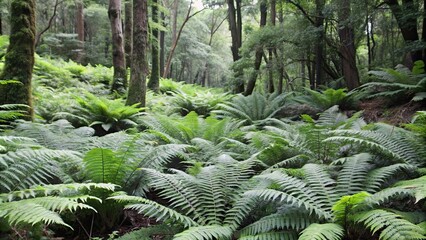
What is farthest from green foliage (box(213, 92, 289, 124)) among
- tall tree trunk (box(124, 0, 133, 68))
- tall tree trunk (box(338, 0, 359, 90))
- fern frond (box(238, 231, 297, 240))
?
fern frond (box(238, 231, 297, 240))

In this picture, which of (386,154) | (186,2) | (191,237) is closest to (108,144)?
(191,237)

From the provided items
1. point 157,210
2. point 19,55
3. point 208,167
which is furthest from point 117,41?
point 157,210

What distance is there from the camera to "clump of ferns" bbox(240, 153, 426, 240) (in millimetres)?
1731

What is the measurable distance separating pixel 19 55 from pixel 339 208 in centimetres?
445

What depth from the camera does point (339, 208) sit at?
194cm

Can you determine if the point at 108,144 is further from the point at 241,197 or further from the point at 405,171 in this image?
the point at 405,171

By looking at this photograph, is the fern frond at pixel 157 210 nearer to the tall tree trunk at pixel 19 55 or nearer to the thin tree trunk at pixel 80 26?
the tall tree trunk at pixel 19 55

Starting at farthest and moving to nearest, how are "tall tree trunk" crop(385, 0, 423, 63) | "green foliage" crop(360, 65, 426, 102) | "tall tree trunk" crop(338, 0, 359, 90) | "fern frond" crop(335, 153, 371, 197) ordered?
1. "tall tree trunk" crop(338, 0, 359, 90)
2. "tall tree trunk" crop(385, 0, 423, 63)
3. "green foliage" crop(360, 65, 426, 102)
4. "fern frond" crop(335, 153, 371, 197)

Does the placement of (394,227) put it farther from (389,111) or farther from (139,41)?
(139,41)

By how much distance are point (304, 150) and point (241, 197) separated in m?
1.38

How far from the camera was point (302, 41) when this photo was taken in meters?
8.36

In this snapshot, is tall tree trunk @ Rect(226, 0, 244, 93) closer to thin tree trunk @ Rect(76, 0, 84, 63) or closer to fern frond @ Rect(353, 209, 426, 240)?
thin tree trunk @ Rect(76, 0, 84, 63)

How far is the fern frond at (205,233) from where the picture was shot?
1847mm

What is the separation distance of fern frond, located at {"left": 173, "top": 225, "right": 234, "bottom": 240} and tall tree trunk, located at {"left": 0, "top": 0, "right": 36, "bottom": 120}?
350 centimetres
